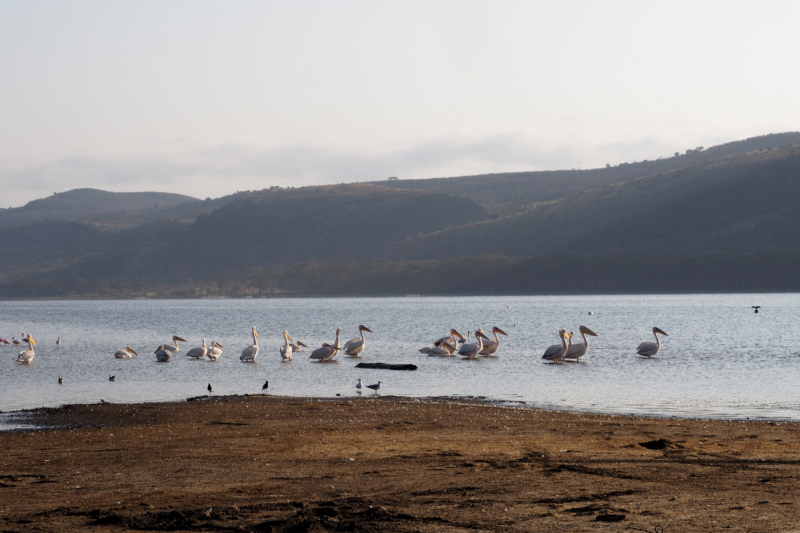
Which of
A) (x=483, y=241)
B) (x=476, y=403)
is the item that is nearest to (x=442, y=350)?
(x=476, y=403)

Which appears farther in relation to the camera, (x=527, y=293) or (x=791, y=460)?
(x=527, y=293)

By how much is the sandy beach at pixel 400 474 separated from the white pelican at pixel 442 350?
596 inches

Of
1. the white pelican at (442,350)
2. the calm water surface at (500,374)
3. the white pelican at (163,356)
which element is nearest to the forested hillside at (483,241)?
the calm water surface at (500,374)

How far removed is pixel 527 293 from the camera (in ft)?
394

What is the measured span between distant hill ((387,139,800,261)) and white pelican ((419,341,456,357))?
91885 millimetres

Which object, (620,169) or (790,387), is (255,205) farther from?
(790,387)

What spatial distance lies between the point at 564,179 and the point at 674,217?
6281 centimetres

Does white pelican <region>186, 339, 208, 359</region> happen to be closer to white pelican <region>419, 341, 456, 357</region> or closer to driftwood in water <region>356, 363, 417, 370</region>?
driftwood in water <region>356, 363, 417, 370</region>

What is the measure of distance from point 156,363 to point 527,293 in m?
95.7

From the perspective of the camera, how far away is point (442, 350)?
94.7 ft

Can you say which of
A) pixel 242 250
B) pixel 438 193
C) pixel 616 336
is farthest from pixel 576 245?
pixel 616 336

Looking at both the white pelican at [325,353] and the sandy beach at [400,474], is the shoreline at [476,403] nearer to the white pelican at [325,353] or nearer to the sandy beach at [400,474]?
the sandy beach at [400,474]

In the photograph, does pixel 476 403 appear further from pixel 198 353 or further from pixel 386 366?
pixel 198 353

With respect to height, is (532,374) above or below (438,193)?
below
